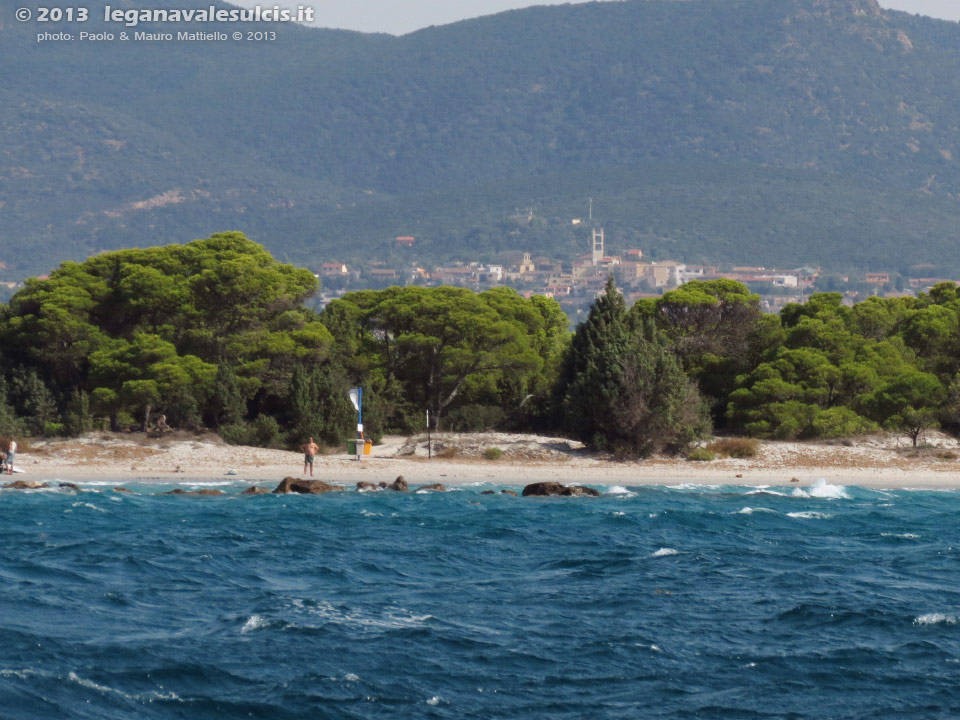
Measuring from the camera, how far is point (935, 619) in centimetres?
2270

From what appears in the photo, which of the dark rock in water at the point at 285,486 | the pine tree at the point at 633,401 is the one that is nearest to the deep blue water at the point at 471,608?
the dark rock in water at the point at 285,486

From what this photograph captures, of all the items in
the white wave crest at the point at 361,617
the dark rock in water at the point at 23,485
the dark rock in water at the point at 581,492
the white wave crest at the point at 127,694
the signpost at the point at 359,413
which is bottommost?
the dark rock in water at the point at 581,492

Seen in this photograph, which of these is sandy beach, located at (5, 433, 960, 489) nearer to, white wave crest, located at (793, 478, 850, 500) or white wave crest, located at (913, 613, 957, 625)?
white wave crest, located at (793, 478, 850, 500)

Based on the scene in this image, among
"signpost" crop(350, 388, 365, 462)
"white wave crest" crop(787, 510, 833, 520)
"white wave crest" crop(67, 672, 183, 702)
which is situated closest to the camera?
"white wave crest" crop(67, 672, 183, 702)

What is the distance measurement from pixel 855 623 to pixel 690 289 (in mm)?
32229

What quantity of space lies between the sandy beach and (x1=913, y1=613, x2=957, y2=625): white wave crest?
16414 millimetres

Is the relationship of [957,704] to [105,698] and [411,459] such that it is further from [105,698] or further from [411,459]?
[411,459]

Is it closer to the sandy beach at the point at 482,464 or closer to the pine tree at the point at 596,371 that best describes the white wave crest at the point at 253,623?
the sandy beach at the point at 482,464

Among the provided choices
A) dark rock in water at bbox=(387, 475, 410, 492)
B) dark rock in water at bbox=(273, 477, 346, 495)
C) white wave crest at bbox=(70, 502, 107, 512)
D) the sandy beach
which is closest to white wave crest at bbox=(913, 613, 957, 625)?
dark rock in water at bbox=(387, 475, 410, 492)

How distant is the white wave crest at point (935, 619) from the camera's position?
22469mm

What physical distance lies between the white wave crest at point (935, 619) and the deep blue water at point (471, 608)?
101mm

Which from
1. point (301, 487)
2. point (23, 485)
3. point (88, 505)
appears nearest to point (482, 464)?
point (301, 487)

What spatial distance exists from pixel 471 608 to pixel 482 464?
1924 centimetres

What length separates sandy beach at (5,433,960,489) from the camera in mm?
39531
